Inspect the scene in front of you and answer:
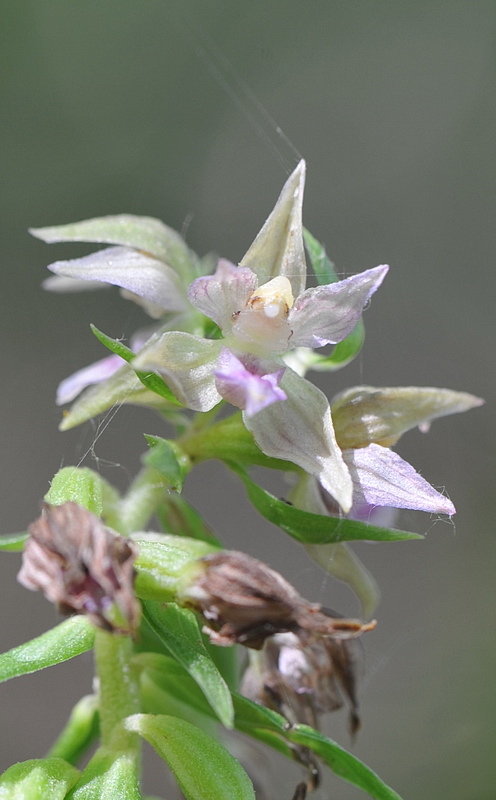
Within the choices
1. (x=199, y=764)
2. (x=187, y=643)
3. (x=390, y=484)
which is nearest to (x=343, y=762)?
(x=199, y=764)

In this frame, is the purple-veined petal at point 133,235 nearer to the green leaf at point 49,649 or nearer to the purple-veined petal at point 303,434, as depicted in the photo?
the purple-veined petal at point 303,434

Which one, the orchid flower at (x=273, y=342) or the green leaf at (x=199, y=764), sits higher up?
the orchid flower at (x=273, y=342)

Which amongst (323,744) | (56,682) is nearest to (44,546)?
(323,744)

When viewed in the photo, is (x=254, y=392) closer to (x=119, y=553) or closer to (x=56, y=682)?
(x=119, y=553)

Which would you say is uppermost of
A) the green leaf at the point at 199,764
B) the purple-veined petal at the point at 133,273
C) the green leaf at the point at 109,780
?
the purple-veined petal at the point at 133,273

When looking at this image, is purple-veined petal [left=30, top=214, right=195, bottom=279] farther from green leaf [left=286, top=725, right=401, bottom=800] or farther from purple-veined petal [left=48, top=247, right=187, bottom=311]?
green leaf [left=286, top=725, right=401, bottom=800]

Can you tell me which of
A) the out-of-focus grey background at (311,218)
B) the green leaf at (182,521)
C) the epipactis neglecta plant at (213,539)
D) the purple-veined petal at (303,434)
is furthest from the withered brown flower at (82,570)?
the out-of-focus grey background at (311,218)
